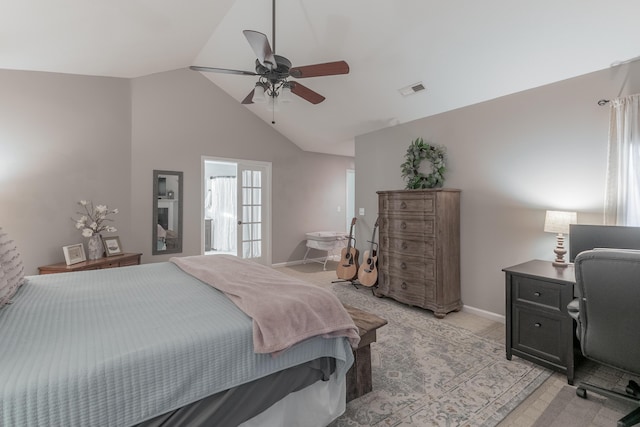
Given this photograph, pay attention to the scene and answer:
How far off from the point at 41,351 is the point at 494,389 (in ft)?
8.13

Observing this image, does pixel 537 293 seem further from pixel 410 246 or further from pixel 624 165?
pixel 410 246

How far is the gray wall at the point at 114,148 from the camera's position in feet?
10.7

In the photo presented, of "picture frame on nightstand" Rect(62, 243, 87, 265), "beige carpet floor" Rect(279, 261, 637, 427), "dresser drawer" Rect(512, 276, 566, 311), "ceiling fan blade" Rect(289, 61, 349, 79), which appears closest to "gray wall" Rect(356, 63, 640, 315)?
"dresser drawer" Rect(512, 276, 566, 311)

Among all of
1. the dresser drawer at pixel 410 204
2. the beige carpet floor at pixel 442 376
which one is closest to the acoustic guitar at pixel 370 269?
the dresser drawer at pixel 410 204

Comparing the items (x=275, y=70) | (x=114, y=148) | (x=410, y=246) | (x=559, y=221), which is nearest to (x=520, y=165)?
(x=559, y=221)

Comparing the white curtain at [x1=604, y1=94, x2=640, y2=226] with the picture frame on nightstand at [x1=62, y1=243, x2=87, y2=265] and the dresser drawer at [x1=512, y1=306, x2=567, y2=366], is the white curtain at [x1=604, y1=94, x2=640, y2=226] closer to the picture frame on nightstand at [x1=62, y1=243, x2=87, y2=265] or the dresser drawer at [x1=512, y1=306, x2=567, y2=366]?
the dresser drawer at [x1=512, y1=306, x2=567, y2=366]

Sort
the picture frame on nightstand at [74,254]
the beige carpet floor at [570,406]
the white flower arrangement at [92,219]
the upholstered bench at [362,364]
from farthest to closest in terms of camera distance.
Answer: the white flower arrangement at [92,219] < the picture frame on nightstand at [74,254] < the upholstered bench at [362,364] < the beige carpet floor at [570,406]

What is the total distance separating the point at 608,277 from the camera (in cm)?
148

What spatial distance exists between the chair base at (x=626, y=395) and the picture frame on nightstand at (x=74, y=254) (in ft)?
15.8

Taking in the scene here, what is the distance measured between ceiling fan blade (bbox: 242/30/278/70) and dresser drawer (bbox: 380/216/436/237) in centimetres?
223

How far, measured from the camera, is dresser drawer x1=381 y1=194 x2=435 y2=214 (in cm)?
327

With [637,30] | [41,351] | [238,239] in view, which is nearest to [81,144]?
[238,239]

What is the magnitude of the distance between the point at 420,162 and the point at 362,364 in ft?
8.81

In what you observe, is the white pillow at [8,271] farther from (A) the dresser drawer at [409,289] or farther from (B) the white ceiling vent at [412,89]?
(B) the white ceiling vent at [412,89]
